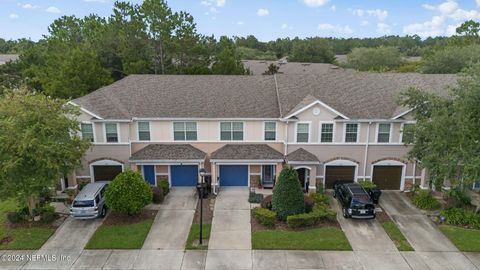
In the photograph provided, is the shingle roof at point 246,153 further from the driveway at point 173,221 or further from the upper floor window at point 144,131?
the upper floor window at point 144,131

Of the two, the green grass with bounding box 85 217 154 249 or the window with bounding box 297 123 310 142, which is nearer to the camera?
the green grass with bounding box 85 217 154 249

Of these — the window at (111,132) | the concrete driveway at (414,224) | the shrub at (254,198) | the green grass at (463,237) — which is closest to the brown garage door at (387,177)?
the concrete driveway at (414,224)

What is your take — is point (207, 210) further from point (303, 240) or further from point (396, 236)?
point (396, 236)

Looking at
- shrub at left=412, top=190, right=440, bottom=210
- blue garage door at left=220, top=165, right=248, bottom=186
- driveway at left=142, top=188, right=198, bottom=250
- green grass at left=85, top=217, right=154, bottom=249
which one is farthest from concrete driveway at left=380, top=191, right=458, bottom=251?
green grass at left=85, top=217, right=154, bottom=249

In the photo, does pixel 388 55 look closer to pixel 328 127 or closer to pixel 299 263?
pixel 328 127

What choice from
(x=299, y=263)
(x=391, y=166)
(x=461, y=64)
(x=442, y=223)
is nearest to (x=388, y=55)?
(x=461, y=64)

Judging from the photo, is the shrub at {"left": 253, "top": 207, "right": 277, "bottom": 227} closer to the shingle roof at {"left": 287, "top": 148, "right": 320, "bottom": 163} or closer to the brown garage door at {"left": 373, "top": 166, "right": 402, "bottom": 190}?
the shingle roof at {"left": 287, "top": 148, "right": 320, "bottom": 163}

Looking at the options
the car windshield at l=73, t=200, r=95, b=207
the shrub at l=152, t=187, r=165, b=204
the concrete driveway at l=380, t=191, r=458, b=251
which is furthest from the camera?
the shrub at l=152, t=187, r=165, b=204
